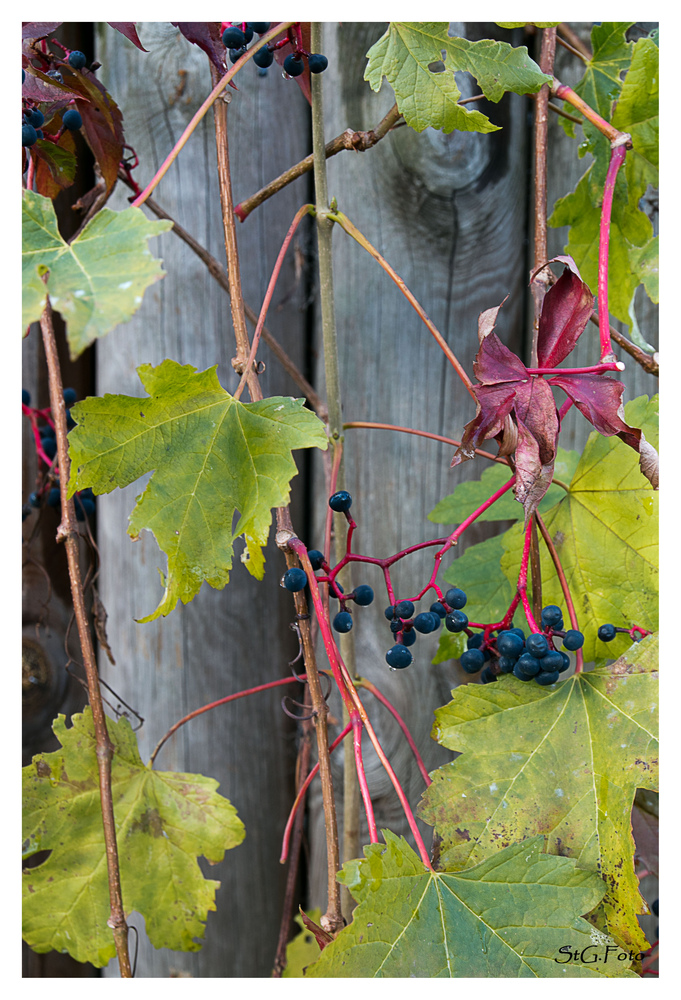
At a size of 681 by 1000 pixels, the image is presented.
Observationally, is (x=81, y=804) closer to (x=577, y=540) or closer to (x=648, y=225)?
(x=577, y=540)

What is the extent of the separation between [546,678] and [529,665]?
3 centimetres

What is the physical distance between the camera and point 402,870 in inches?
22.5

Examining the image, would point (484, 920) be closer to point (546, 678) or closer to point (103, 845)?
point (546, 678)

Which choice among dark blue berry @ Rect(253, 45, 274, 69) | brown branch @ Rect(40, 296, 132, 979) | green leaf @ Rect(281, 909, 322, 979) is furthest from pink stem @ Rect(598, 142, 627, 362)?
green leaf @ Rect(281, 909, 322, 979)

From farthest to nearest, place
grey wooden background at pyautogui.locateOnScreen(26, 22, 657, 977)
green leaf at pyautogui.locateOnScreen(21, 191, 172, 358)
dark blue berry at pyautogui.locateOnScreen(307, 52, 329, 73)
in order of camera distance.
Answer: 1. grey wooden background at pyautogui.locateOnScreen(26, 22, 657, 977)
2. dark blue berry at pyautogui.locateOnScreen(307, 52, 329, 73)
3. green leaf at pyautogui.locateOnScreen(21, 191, 172, 358)

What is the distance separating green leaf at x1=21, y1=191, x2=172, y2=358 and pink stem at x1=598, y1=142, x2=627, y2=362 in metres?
0.36

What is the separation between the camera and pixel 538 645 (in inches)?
24.1

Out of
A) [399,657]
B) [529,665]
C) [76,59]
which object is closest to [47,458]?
[76,59]

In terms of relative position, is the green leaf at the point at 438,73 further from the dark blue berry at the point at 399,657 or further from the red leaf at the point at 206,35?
the dark blue berry at the point at 399,657

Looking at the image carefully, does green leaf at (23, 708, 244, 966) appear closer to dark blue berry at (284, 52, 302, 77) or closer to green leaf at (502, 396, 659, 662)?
green leaf at (502, 396, 659, 662)

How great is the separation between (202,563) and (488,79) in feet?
1.72

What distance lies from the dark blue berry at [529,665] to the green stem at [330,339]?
220 mm

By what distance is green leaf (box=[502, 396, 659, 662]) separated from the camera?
2.35 feet

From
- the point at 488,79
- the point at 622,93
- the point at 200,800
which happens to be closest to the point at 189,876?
the point at 200,800
